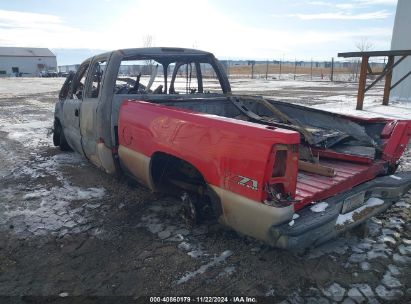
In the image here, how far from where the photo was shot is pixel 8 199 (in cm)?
448

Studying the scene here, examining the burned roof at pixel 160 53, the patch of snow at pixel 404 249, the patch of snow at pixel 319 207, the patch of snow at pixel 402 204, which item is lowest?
the patch of snow at pixel 404 249

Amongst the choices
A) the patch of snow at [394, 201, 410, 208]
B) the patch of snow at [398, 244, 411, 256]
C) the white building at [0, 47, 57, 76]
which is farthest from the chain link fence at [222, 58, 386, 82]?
the white building at [0, 47, 57, 76]

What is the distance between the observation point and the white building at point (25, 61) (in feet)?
241

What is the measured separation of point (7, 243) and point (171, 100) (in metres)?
2.37

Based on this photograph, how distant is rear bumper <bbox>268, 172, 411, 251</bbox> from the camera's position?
8.09ft

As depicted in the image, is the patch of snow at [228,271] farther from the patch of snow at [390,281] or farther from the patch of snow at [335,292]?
the patch of snow at [390,281]

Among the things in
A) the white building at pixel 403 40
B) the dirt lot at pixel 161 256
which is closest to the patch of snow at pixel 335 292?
the dirt lot at pixel 161 256

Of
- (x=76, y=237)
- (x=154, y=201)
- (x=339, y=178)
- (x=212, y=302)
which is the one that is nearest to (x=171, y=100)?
(x=154, y=201)

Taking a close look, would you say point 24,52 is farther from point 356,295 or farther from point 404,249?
point 356,295

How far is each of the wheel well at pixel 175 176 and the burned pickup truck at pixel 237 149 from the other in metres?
0.01

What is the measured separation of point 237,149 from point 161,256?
4.20ft

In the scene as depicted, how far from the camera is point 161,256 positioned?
10.3 ft

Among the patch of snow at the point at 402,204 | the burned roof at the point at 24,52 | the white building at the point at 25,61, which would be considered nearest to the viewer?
the patch of snow at the point at 402,204

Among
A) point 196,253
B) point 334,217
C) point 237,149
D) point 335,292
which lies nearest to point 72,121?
point 196,253
